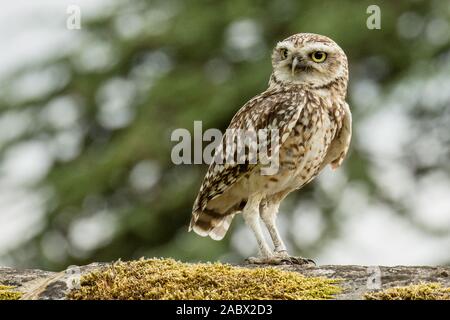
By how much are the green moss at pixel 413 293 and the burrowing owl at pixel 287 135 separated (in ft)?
4.82

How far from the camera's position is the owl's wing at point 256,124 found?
22.7 feet

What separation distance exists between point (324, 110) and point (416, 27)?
6784 millimetres

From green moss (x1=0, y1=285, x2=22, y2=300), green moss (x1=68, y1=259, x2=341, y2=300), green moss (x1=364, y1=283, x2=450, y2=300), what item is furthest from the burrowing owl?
green moss (x1=0, y1=285, x2=22, y2=300)

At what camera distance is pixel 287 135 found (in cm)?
692

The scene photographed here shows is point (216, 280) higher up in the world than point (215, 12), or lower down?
lower down

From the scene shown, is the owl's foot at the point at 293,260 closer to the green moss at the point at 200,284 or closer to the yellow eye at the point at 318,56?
the green moss at the point at 200,284

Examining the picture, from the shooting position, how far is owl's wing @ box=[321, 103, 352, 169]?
7.36 meters

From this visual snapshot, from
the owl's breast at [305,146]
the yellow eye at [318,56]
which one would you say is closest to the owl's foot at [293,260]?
the owl's breast at [305,146]

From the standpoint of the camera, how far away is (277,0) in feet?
45.2

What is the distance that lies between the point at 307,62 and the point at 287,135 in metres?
0.67

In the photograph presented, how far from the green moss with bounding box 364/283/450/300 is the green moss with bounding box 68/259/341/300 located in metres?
0.25

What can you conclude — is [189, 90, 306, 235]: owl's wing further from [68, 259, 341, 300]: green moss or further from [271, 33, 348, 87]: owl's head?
[68, 259, 341, 300]: green moss
